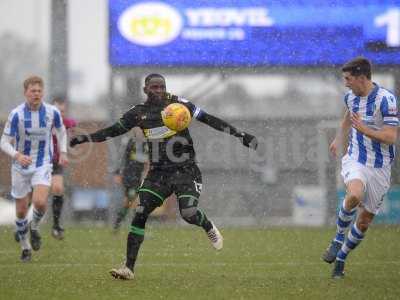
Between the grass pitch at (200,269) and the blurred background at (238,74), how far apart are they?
4.59m

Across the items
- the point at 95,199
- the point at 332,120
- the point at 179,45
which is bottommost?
the point at 95,199

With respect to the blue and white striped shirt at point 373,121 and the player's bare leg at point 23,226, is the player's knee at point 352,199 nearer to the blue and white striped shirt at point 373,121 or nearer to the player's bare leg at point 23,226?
the blue and white striped shirt at point 373,121

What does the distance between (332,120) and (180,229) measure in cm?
491

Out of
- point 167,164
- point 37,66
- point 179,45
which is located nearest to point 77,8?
point 179,45

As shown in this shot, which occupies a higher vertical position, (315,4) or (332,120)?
(315,4)

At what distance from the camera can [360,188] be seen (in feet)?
30.1

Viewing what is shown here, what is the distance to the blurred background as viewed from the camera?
19.8m

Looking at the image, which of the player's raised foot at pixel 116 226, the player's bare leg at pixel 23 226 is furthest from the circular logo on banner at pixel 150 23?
the player's bare leg at pixel 23 226

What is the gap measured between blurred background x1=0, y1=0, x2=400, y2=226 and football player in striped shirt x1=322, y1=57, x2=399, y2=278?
34.6ft

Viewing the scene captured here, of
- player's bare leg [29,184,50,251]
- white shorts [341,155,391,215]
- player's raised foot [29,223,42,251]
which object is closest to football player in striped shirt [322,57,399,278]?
white shorts [341,155,391,215]

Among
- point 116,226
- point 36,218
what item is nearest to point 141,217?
point 36,218

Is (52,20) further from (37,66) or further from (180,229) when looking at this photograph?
(37,66)

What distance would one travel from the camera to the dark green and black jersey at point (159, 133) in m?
9.39

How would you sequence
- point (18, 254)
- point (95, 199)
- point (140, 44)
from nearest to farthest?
point (18, 254) < point (140, 44) < point (95, 199)
